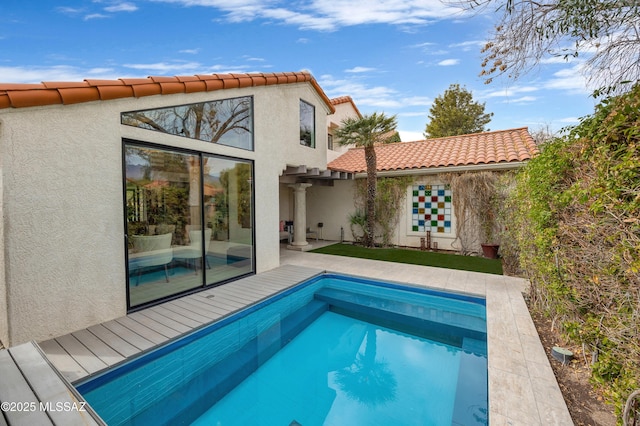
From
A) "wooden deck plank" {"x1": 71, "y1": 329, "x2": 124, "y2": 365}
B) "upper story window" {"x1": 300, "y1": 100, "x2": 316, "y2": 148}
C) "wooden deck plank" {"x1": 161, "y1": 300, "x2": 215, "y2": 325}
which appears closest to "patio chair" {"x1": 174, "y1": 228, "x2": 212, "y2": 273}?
"wooden deck plank" {"x1": 161, "y1": 300, "x2": 215, "y2": 325}

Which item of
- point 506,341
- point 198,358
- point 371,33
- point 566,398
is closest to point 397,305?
point 506,341

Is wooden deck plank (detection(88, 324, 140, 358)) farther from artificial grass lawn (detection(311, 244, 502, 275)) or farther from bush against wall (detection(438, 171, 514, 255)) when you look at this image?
bush against wall (detection(438, 171, 514, 255))

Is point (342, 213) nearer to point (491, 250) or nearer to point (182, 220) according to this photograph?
point (491, 250)

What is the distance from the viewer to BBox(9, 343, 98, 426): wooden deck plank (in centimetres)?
266

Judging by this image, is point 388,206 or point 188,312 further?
point 388,206

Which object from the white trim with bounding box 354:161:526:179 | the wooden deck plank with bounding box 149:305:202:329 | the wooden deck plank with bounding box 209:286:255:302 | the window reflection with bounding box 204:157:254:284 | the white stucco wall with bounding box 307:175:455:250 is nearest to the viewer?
the wooden deck plank with bounding box 149:305:202:329

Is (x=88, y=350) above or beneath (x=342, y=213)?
beneath

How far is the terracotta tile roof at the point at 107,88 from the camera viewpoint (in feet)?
14.4

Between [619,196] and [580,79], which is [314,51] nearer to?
[580,79]

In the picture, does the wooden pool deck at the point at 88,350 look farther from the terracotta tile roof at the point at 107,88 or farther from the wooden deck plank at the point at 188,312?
the terracotta tile roof at the point at 107,88

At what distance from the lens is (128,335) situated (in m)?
5.11

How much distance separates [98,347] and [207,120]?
5331 millimetres

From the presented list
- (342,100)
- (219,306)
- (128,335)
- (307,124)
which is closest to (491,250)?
(307,124)

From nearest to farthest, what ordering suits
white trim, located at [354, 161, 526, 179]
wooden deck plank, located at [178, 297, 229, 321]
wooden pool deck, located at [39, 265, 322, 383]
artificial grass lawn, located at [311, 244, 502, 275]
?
wooden pool deck, located at [39, 265, 322, 383]
wooden deck plank, located at [178, 297, 229, 321]
artificial grass lawn, located at [311, 244, 502, 275]
white trim, located at [354, 161, 526, 179]
